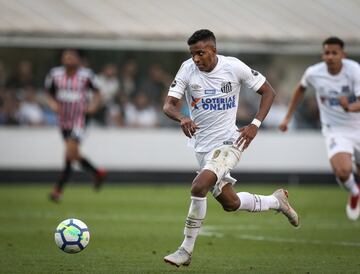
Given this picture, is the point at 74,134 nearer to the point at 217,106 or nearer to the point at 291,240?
the point at 291,240

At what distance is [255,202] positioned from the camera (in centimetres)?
945

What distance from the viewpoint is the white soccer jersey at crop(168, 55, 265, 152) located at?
912 cm

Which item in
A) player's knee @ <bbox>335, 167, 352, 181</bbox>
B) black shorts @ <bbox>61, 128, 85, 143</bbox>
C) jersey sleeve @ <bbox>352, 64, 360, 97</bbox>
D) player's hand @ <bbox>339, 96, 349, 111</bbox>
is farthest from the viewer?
black shorts @ <bbox>61, 128, 85, 143</bbox>

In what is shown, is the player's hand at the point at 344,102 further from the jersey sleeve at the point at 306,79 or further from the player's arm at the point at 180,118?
the player's arm at the point at 180,118

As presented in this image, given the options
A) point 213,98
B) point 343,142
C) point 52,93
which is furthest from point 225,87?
point 52,93

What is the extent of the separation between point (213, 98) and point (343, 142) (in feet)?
14.0

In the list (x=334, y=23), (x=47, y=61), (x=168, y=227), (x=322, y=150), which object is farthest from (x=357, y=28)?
(x=168, y=227)

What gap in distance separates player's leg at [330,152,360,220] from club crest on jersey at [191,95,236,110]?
13.1ft

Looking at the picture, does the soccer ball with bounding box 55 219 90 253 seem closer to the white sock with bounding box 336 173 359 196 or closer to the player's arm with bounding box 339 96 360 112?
the player's arm with bounding box 339 96 360 112

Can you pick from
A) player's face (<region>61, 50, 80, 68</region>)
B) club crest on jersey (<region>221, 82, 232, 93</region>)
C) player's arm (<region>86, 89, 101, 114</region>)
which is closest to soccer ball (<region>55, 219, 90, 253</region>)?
club crest on jersey (<region>221, 82, 232, 93</region>)

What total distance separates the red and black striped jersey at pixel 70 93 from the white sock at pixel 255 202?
27.1 feet

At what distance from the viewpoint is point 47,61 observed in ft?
73.4

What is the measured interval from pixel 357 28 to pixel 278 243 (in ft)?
41.7

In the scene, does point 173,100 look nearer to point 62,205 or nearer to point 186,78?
point 186,78
